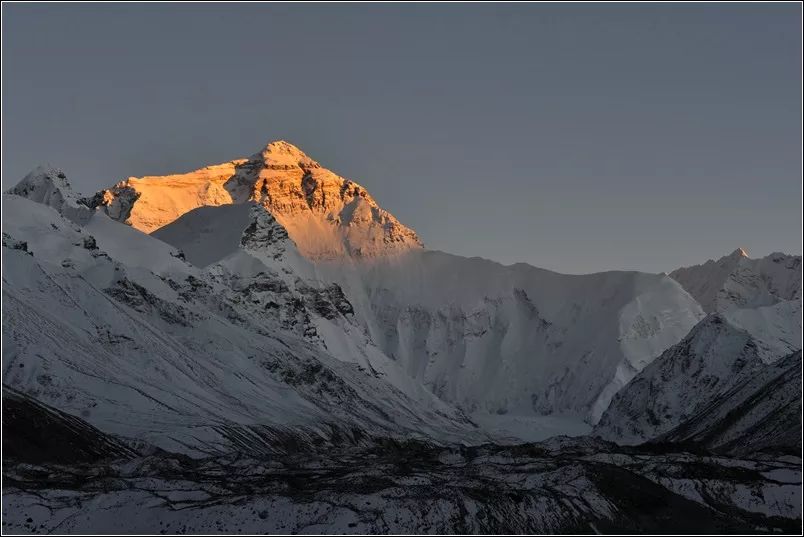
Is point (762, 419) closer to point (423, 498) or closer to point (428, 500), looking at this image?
point (423, 498)

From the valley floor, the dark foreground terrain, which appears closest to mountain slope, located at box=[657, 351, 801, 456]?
the valley floor

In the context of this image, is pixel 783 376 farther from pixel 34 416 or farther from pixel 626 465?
pixel 34 416

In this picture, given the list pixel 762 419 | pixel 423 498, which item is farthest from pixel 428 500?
pixel 762 419

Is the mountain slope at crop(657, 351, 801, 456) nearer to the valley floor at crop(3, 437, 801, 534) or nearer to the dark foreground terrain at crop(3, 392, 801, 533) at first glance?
the valley floor at crop(3, 437, 801, 534)

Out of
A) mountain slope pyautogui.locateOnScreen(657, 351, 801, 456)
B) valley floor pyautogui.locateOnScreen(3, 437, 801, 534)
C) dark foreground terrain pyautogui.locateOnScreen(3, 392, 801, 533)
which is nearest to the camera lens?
valley floor pyautogui.locateOnScreen(3, 437, 801, 534)

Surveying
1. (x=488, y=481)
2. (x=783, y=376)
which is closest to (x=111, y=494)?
(x=488, y=481)

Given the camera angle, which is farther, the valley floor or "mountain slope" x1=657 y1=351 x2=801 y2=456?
"mountain slope" x1=657 y1=351 x2=801 y2=456

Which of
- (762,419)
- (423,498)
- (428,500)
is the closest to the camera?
(428,500)

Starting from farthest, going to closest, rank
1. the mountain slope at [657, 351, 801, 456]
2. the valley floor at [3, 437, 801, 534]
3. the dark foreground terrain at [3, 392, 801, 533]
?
the mountain slope at [657, 351, 801, 456], the dark foreground terrain at [3, 392, 801, 533], the valley floor at [3, 437, 801, 534]

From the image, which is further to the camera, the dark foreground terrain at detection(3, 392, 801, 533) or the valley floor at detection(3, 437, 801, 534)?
the dark foreground terrain at detection(3, 392, 801, 533)

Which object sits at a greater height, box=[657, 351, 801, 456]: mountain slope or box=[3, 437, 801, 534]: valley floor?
box=[657, 351, 801, 456]: mountain slope
